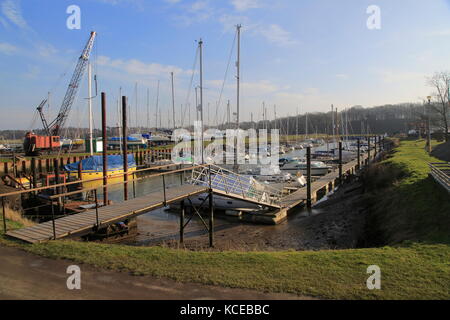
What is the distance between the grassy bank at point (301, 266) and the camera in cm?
650

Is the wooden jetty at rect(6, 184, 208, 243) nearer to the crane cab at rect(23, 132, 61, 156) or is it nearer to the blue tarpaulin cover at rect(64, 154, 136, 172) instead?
the blue tarpaulin cover at rect(64, 154, 136, 172)

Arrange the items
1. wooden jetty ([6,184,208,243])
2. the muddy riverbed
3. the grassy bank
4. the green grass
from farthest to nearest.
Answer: the muddy riverbed
the green grass
wooden jetty ([6,184,208,243])
the grassy bank

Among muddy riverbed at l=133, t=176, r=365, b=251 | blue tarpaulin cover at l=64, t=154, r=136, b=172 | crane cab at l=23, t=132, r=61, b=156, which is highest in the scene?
crane cab at l=23, t=132, r=61, b=156

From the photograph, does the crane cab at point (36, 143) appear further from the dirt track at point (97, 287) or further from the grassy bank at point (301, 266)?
the dirt track at point (97, 287)

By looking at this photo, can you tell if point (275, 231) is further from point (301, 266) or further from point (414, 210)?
point (301, 266)

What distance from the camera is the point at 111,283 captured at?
6.82 m

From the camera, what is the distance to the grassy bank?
21.3 ft

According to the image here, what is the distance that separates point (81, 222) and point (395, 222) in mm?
13512

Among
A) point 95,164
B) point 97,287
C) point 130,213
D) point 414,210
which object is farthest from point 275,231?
point 95,164

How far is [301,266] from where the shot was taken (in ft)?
25.5

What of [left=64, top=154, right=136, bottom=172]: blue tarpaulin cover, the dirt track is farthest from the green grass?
[left=64, top=154, right=136, bottom=172]: blue tarpaulin cover

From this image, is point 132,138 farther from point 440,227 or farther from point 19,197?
point 440,227
